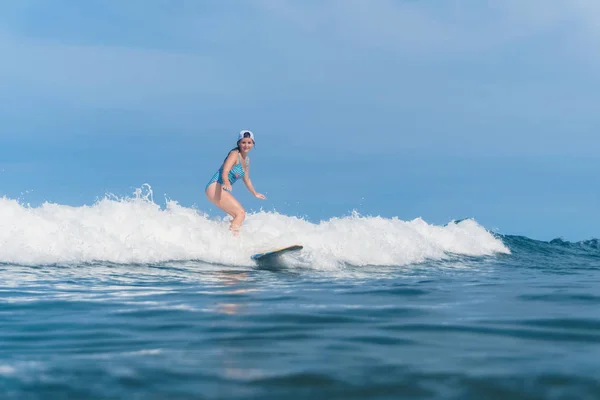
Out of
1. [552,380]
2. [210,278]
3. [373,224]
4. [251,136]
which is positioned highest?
[251,136]

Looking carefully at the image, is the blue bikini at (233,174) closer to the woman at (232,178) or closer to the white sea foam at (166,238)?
the woman at (232,178)

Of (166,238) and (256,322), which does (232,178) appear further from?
(256,322)

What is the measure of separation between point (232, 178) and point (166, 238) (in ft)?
6.80

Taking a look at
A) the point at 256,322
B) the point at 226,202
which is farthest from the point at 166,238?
the point at 256,322

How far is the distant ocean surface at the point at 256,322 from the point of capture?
3.48 m

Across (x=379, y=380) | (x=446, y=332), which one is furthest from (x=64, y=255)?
(x=379, y=380)

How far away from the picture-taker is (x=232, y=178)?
13852mm

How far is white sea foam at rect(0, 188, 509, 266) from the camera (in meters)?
11.7

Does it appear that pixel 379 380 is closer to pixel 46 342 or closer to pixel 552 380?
pixel 552 380

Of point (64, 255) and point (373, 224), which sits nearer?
point (64, 255)

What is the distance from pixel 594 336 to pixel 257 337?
9.35 feet

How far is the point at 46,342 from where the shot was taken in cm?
474

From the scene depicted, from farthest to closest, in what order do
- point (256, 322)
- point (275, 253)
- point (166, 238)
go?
1. point (166, 238)
2. point (275, 253)
3. point (256, 322)

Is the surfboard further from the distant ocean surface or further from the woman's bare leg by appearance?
the woman's bare leg
